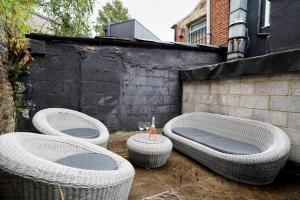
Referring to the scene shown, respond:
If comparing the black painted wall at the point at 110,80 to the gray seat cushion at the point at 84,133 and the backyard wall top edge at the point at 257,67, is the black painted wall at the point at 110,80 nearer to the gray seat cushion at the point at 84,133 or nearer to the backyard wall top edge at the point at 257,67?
the backyard wall top edge at the point at 257,67

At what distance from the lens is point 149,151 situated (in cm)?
255

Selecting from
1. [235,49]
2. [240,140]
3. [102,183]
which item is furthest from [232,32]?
[102,183]

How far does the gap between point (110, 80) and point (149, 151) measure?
2.34 m

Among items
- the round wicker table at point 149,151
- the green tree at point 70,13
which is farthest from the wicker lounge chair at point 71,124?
the green tree at point 70,13

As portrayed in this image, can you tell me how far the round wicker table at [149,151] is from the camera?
2564 mm

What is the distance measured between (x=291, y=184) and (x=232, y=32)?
4.22m

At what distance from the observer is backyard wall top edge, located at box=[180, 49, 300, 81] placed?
2496mm

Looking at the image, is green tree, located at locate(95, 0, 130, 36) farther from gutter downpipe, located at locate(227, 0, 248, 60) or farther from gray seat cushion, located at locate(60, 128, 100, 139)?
gray seat cushion, located at locate(60, 128, 100, 139)

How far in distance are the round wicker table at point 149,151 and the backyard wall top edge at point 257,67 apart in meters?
1.84

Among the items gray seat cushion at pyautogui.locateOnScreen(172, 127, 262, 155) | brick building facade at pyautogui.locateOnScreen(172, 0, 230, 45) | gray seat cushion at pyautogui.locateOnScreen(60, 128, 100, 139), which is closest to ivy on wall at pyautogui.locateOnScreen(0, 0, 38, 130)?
gray seat cushion at pyautogui.locateOnScreen(60, 128, 100, 139)

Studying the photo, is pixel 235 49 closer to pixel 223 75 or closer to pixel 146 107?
pixel 223 75

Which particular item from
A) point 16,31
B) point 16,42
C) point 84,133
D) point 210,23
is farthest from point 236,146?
point 210,23

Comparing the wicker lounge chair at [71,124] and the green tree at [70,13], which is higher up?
the green tree at [70,13]

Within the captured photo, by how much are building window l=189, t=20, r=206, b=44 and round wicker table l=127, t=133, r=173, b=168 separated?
260 inches
